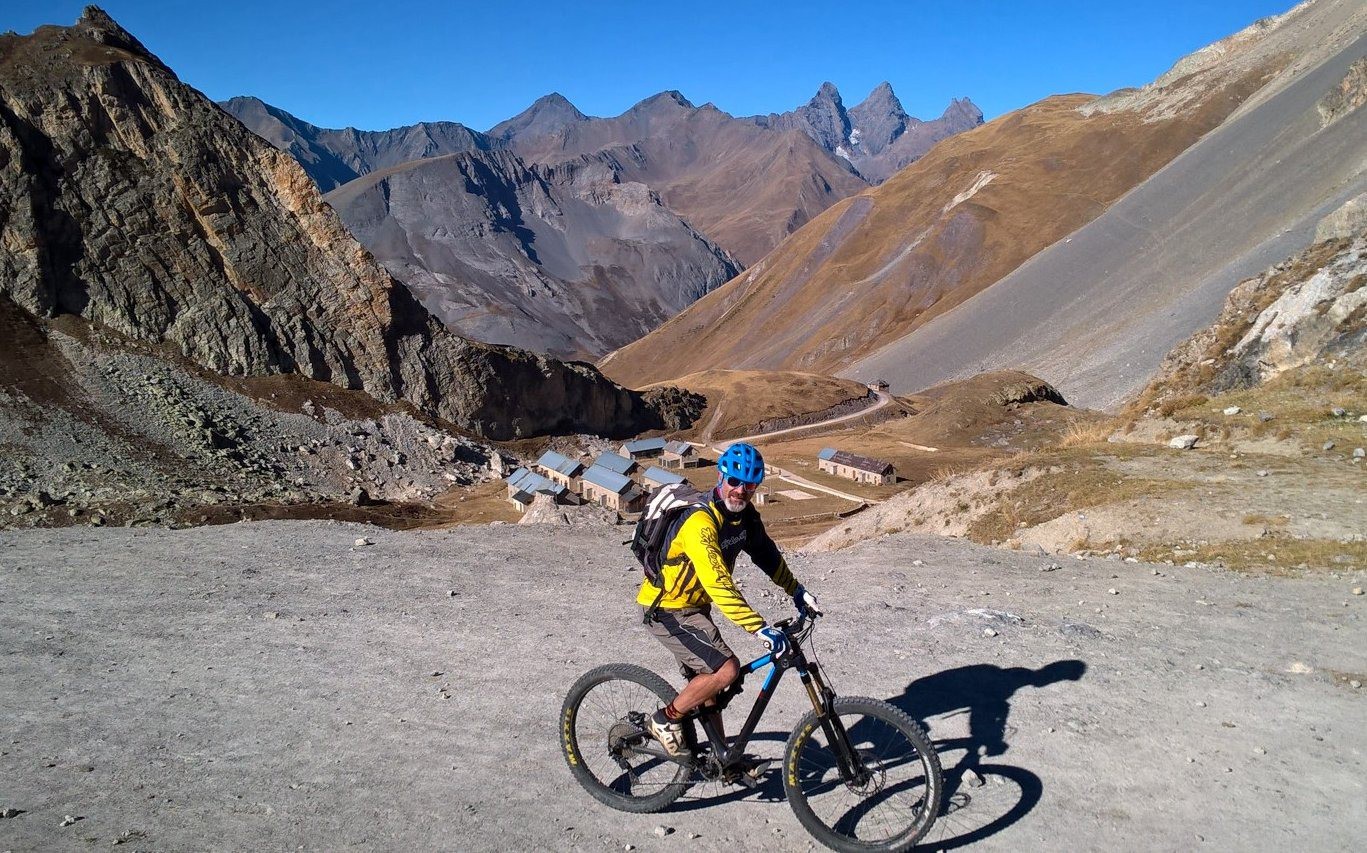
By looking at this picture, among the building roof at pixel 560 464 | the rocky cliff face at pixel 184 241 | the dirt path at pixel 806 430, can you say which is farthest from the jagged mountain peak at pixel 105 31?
the dirt path at pixel 806 430

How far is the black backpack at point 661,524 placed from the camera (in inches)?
241

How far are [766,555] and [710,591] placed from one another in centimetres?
82

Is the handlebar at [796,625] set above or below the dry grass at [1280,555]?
above

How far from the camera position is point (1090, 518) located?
1575cm

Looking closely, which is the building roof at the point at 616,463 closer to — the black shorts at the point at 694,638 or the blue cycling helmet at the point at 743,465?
the black shorts at the point at 694,638

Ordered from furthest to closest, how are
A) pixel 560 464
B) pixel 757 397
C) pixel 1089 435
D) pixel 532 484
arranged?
1. pixel 757 397
2. pixel 560 464
3. pixel 532 484
4. pixel 1089 435

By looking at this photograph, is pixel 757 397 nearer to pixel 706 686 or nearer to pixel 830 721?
pixel 706 686

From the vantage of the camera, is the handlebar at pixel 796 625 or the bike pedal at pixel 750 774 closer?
the handlebar at pixel 796 625

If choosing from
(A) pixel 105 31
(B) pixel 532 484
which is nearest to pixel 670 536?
(B) pixel 532 484

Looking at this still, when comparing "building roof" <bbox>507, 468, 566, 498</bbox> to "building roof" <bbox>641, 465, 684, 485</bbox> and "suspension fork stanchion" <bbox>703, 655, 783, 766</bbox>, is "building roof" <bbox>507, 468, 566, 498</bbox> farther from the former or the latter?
"suspension fork stanchion" <bbox>703, 655, 783, 766</bbox>

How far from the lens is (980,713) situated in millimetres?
7789

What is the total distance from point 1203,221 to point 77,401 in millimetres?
95018

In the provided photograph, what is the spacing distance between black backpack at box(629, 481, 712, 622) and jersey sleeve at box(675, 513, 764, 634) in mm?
114

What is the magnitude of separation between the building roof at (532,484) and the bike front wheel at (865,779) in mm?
32804
